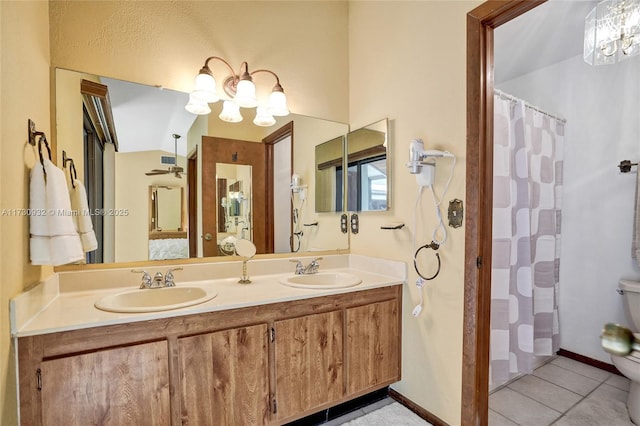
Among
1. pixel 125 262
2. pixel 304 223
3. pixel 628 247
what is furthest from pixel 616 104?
pixel 125 262

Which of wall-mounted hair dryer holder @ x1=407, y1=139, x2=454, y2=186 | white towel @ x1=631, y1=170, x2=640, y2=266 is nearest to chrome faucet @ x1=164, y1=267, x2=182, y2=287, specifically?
wall-mounted hair dryer holder @ x1=407, y1=139, x2=454, y2=186

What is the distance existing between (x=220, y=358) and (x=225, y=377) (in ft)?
0.31

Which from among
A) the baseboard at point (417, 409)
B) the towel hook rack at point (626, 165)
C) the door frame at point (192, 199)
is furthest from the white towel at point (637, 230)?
the door frame at point (192, 199)

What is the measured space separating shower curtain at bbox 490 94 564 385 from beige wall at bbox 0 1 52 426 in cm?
244

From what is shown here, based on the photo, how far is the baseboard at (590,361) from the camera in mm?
2186

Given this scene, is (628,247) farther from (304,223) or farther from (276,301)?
(276,301)

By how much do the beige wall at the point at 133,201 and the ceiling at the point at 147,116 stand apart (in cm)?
6

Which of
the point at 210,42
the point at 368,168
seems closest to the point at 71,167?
the point at 210,42

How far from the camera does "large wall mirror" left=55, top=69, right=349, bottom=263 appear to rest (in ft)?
5.12

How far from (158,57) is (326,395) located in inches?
84.2

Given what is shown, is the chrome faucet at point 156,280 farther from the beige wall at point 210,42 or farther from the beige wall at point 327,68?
the beige wall at point 210,42

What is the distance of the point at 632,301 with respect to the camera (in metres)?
2.00

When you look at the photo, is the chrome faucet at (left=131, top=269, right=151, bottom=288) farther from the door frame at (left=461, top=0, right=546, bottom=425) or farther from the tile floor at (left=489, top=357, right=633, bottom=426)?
the tile floor at (left=489, top=357, right=633, bottom=426)

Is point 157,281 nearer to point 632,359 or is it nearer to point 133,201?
point 133,201
